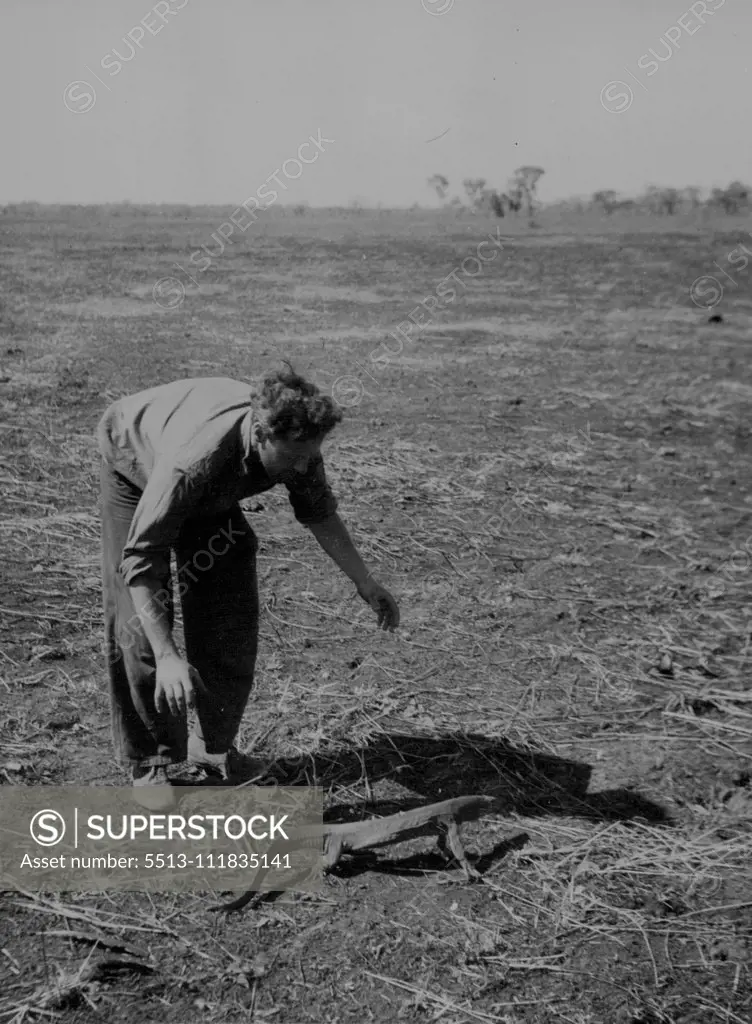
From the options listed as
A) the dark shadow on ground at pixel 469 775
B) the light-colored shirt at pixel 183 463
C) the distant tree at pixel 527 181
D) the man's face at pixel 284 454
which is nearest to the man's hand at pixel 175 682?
the light-colored shirt at pixel 183 463

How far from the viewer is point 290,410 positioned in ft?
7.47

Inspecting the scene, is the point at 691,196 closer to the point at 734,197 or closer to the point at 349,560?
the point at 734,197

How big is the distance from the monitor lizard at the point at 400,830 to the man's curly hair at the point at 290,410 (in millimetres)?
1149

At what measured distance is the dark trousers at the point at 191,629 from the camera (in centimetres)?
270

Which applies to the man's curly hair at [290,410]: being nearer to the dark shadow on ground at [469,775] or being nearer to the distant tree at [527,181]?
the dark shadow on ground at [469,775]

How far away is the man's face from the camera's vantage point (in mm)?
2332

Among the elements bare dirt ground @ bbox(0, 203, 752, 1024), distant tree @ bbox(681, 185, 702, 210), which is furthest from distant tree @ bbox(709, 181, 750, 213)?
bare dirt ground @ bbox(0, 203, 752, 1024)

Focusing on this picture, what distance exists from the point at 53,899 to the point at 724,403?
766 centimetres

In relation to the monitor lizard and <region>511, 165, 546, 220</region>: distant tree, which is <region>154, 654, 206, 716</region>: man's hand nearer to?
the monitor lizard

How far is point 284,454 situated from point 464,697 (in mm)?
1721

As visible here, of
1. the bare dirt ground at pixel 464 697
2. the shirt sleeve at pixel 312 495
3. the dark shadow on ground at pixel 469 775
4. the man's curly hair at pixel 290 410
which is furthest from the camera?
the dark shadow on ground at pixel 469 775

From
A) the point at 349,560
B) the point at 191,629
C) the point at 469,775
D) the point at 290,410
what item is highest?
the point at 290,410

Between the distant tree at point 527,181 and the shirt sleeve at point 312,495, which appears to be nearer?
the shirt sleeve at point 312,495

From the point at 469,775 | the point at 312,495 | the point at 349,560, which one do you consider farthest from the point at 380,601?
the point at 469,775
